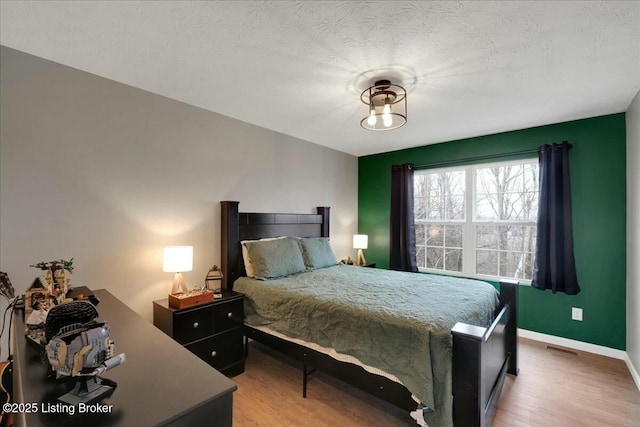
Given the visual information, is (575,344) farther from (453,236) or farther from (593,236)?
(453,236)

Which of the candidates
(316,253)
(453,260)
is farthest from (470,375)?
(453,260)

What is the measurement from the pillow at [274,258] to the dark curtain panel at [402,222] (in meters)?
1.69

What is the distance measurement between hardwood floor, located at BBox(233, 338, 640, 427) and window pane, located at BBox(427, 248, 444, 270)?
1534 millimetres

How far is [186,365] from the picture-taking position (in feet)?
3.17

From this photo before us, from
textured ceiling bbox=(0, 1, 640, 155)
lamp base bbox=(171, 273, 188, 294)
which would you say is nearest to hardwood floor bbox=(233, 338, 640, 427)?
lamp base bbox=(171, 273, 188, 294)

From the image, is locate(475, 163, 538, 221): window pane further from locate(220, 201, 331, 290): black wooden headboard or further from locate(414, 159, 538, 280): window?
locate(220, 201, 331, 290): black wooden headboard

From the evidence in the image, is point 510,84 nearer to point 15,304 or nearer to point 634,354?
point 634,354

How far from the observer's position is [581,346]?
3.09 m

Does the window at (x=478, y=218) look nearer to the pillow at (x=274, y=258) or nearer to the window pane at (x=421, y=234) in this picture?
the window pane at (x=421, y=234)

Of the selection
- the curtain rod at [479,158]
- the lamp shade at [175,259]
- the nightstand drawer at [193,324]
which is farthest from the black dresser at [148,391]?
the curtain rod at [479,158]

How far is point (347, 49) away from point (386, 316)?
1.74 metres

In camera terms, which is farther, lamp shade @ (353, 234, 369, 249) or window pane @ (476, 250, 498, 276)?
lamp shade @ (353, 234, 369, 249)

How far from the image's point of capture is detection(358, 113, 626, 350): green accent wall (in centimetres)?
293

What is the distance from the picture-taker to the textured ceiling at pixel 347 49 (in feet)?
5.09
